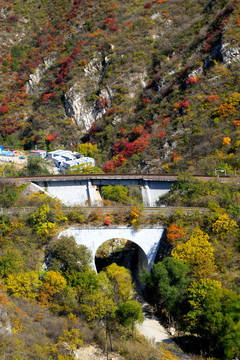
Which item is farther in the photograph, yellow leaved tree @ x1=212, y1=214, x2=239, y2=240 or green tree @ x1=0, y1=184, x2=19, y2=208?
green tree @ x1=0, y1=184, x2=19, y2=208

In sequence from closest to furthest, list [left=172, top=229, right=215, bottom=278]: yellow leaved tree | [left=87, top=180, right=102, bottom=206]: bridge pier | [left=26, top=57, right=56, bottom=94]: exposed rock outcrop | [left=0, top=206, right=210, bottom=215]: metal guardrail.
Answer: [left=172, top=229, right=215, bottom=278]: yellow leaved tree, [left=0, top=206, right=210, bottom=215]: metal guardrail, [left=87, top=180, right=102, bottom=206]: bridge pier, [left=26, top=57, right=56, bottom=94]: exposed rock outcrop

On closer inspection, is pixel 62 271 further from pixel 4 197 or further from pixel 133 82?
pixel 133 82

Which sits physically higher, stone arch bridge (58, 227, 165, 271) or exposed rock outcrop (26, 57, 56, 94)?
exposed rock outcrop (26, 57, 56, 94)

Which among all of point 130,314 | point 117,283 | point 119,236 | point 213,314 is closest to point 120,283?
point 117,283

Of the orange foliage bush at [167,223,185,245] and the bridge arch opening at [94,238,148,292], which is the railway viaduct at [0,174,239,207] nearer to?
the bridge arch opening at [94,238,148,292]

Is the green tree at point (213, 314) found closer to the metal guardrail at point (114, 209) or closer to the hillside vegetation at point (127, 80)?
the metal guardrail at point (114, 209)

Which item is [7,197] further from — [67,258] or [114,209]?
[67,258]

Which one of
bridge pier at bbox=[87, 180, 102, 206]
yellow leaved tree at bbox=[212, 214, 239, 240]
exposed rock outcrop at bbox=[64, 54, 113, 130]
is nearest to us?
yellow leaved tree at bbox=[212, 214, 239, 240]

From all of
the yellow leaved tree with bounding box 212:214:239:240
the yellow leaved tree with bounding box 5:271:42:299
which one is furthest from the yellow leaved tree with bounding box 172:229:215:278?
the yellow leaved tree with bounding box 5:271:42:299
